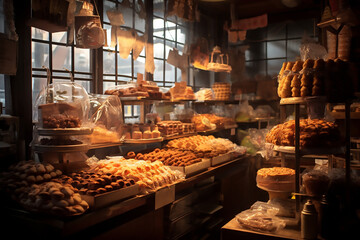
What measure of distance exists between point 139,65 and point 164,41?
2.74ft

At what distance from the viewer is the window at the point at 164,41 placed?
527 centimetres

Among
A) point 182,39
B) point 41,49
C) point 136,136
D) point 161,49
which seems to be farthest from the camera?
point 182,39

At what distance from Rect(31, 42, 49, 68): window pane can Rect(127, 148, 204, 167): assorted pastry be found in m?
1.39

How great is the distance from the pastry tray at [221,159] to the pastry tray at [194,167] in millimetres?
199

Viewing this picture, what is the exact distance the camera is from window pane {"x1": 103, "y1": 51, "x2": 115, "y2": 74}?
4.37 meters

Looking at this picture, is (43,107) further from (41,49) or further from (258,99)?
(258,99)

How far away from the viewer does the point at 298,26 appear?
699 centimetres

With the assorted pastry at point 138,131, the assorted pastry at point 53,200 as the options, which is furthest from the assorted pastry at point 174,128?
the assorted pastry at point 53,200

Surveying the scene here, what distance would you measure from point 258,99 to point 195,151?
2989mm

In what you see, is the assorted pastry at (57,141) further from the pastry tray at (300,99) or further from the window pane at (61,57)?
the pastry tray at (300,99)

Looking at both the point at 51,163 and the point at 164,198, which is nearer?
the point at 51,163

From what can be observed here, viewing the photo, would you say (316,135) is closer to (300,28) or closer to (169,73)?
(169,73)

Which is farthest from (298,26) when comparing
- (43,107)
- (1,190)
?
(1,190)

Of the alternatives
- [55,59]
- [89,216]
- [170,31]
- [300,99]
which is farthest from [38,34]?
[300,99]
